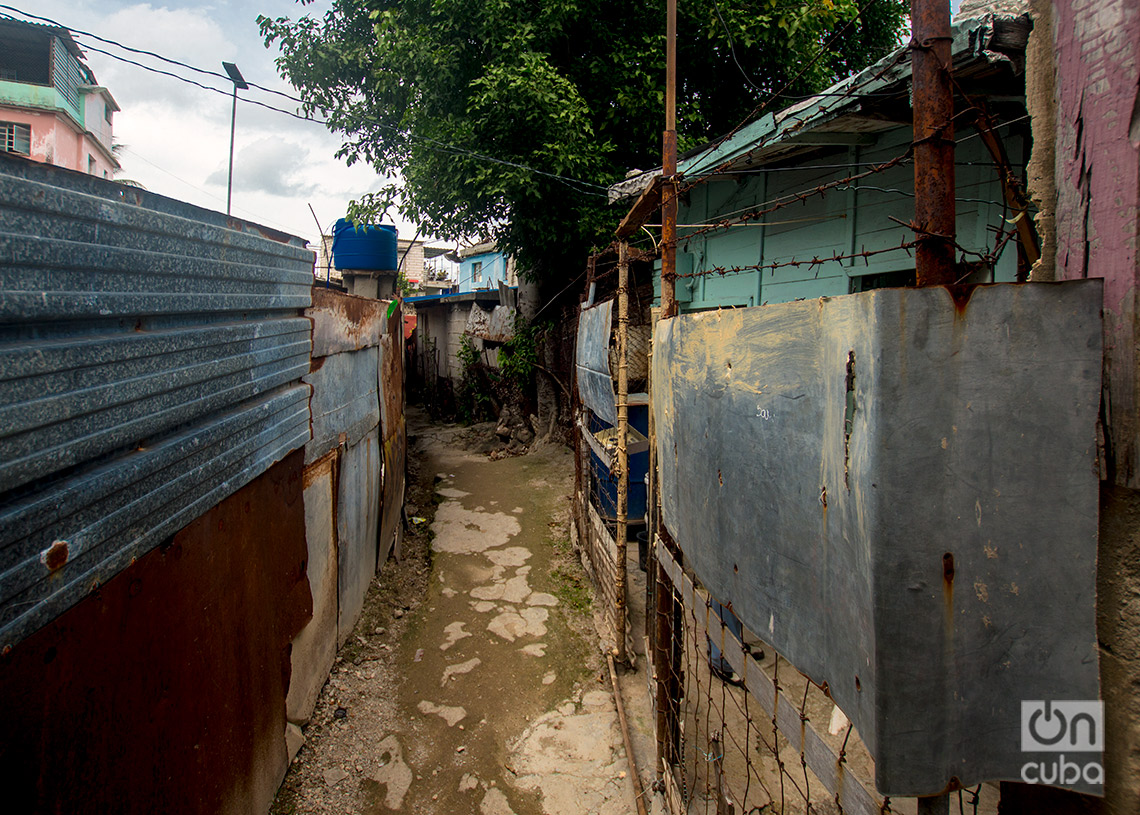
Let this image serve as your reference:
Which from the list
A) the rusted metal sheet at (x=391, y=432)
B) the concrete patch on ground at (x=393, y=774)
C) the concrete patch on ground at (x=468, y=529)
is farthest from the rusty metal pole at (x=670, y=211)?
the concrete patch on ground at (x=468, y=529)

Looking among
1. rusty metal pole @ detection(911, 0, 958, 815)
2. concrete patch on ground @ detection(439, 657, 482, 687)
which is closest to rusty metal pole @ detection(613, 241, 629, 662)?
concrete patch on ground @ detection(439, 657, 482, 687)

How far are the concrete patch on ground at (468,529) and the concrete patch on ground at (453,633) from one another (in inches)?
63.9

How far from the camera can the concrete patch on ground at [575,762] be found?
3.39 m

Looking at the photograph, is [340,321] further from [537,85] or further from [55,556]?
[537,85]

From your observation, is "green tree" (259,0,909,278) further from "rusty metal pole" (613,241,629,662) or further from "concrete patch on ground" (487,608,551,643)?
"concrete patch on ground" (487,608,551,643)

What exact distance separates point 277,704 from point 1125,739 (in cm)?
342

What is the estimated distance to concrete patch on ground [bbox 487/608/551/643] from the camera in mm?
5180

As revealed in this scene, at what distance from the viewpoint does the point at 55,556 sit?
1.49 m

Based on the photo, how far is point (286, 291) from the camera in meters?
3.15

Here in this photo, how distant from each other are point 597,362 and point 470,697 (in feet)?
8.86

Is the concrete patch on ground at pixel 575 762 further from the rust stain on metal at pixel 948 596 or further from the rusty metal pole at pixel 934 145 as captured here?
the rusty metal pole at pixel 934 145

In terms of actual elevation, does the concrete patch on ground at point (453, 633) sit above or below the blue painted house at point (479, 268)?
below

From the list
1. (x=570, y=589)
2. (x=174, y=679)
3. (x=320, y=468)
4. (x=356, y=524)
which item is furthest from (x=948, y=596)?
(x=570, y=589)

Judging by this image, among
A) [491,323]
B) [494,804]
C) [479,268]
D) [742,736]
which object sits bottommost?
[494,804]
